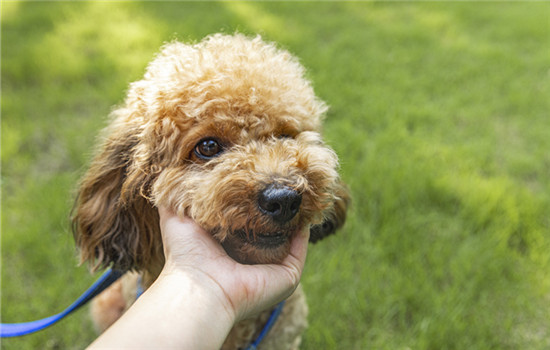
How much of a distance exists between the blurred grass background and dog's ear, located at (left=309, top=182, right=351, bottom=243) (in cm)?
60

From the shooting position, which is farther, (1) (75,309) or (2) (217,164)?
(1) (75,309)

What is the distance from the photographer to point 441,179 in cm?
316

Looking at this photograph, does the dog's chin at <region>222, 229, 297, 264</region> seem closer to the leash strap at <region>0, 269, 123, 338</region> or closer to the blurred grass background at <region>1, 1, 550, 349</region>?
the leash strap at <region>0, 269, 123, 338</region>

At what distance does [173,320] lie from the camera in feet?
3.73

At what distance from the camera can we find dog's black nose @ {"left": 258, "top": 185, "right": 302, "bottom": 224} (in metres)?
1.38

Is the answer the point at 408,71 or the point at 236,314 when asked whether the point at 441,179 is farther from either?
the point at 236,314

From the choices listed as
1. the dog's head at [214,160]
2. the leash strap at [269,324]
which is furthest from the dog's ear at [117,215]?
the leash strap at [269,324]

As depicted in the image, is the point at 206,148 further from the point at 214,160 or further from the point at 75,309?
the point at 75,309

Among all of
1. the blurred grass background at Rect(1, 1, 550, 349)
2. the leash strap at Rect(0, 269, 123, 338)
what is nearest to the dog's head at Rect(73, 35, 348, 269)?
the leash strap at Rect(0, 269, 123, 338)

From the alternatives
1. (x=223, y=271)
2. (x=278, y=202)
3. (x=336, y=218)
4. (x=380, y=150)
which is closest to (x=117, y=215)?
(x=223, y=271)

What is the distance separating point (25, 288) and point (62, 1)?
477cm

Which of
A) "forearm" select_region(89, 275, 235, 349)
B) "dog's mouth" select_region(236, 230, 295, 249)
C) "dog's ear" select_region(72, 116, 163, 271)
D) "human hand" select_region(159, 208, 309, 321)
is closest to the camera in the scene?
"forearm" select_region(89, 275, 235, 349)

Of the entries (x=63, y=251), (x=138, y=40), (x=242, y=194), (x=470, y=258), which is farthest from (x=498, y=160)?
(x=138, y=40)

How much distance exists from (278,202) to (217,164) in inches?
12.4
